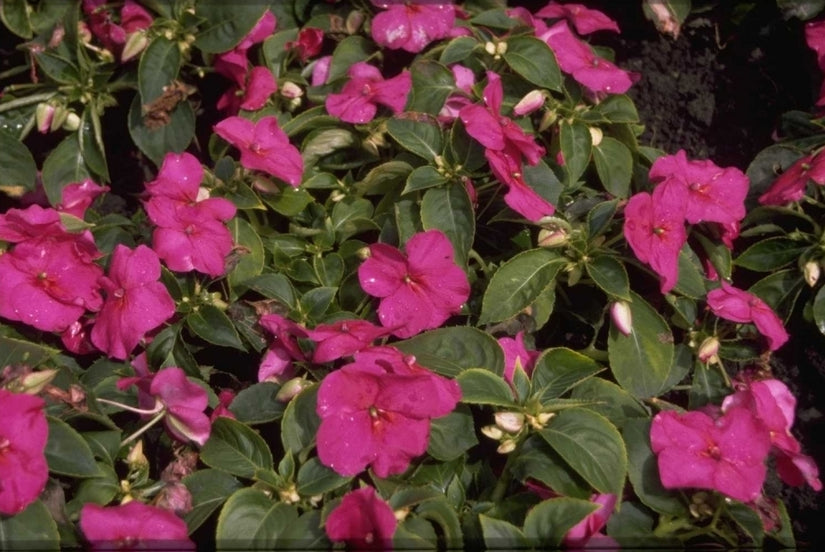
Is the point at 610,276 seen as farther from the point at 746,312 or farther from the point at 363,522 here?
the point at 363,522

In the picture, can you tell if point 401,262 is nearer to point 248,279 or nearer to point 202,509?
point 248,279

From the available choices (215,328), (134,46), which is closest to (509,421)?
(215,328)

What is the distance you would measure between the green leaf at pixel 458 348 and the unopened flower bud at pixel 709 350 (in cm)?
47

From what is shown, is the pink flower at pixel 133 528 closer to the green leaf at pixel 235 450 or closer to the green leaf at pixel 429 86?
the green leaf at pixel 235 450

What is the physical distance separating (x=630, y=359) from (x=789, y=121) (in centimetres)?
99

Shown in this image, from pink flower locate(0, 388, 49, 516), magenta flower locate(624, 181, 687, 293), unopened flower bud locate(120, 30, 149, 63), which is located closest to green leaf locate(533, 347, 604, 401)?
magenta flower locate(624, 181, 687, 293)

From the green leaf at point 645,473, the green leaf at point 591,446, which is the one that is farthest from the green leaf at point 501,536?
the green leaf at point 645,473

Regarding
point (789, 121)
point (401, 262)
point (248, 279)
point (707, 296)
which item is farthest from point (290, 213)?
point (789, 121)

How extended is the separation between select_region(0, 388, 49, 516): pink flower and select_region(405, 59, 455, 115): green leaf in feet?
3.82

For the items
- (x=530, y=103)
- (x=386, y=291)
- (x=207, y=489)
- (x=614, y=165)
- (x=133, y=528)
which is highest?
(x=530, y=103)

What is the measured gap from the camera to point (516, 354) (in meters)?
1.87

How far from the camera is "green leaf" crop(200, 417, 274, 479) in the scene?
1.65m

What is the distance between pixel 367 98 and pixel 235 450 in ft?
2.99

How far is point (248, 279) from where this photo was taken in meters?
1.92
